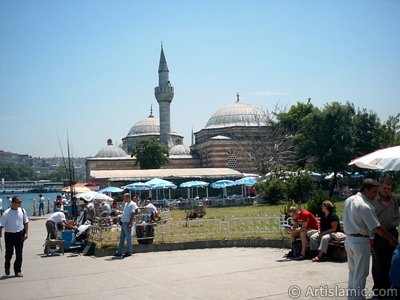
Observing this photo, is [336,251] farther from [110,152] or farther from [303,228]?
[110,152]

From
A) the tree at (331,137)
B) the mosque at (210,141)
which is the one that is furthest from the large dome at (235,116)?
the tree at (331,137)

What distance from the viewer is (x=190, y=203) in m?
27.3

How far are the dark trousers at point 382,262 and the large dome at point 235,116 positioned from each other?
49.7 metres

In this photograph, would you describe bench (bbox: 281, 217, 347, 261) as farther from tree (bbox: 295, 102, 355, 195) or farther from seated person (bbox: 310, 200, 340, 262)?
tree (bbox: 295, 102, 355, 195)

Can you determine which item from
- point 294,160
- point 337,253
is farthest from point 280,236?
point 294,160

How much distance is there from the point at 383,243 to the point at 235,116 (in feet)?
171

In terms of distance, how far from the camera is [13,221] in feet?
27.1

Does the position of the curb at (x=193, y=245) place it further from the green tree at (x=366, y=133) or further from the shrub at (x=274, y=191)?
the green tree at (x=366, y=133)

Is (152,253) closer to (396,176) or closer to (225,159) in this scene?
(396,176)

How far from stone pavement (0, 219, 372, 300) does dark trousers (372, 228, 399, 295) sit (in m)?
0.52

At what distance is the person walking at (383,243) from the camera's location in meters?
5.57

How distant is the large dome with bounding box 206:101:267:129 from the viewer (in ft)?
185

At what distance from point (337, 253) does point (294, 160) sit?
3087cm

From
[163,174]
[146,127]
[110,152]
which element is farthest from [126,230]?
[146,127]
